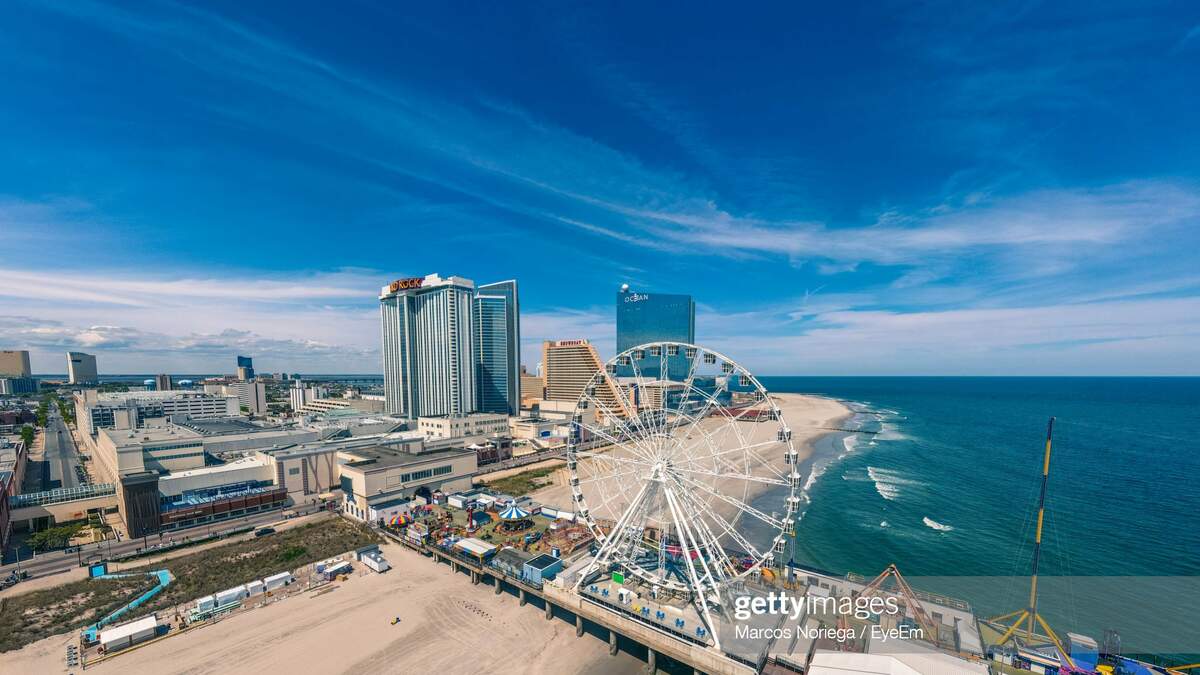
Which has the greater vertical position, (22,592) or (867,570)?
(22,592)

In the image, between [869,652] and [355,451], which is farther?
[355,451]

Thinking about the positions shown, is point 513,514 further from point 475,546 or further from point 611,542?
point 611,542

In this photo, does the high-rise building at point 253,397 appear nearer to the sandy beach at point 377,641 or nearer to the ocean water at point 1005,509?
the sandy beach at point 377,641

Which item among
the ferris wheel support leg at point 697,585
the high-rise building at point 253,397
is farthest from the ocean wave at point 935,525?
the high-rise building at point 253,397

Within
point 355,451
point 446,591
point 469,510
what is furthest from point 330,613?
point 355,451

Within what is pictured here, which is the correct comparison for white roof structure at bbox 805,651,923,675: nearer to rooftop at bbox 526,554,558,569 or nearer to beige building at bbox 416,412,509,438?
rooftop at bbox 526,554,558,569

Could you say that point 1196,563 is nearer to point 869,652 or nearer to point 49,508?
point 869,652

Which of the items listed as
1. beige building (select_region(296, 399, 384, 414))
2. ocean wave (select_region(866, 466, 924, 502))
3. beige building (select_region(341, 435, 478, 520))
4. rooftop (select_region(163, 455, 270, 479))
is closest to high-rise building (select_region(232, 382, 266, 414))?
beige building (select_region(296, 399, 384, 414))
